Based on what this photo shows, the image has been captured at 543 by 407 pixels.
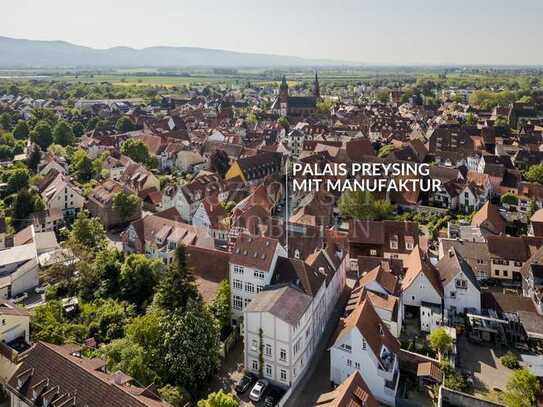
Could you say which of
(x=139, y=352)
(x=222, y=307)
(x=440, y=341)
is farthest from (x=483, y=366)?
(x=139, y=352)

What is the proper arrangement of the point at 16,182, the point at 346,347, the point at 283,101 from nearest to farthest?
the point at 346,347, the point at 16,182, the point at 283,101

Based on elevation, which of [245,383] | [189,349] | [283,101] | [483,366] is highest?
[283,101]

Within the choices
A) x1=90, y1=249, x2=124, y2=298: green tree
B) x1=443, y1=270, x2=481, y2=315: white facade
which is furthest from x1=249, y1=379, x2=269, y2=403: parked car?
x1=443, y1=270, x2=481, y2=315: white facade

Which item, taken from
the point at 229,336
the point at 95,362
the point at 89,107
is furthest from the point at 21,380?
the point at 89,107

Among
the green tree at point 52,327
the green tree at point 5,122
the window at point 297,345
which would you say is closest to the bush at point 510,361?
the window at point 297,345

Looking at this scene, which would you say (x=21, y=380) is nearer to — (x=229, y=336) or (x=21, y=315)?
(x=21, y=315)

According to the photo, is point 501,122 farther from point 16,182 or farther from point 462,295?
point 16,182

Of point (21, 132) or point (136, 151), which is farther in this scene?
point (21, 132)

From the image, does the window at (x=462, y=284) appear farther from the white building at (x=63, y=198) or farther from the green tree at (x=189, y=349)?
the white building at (x=63, y=198)
